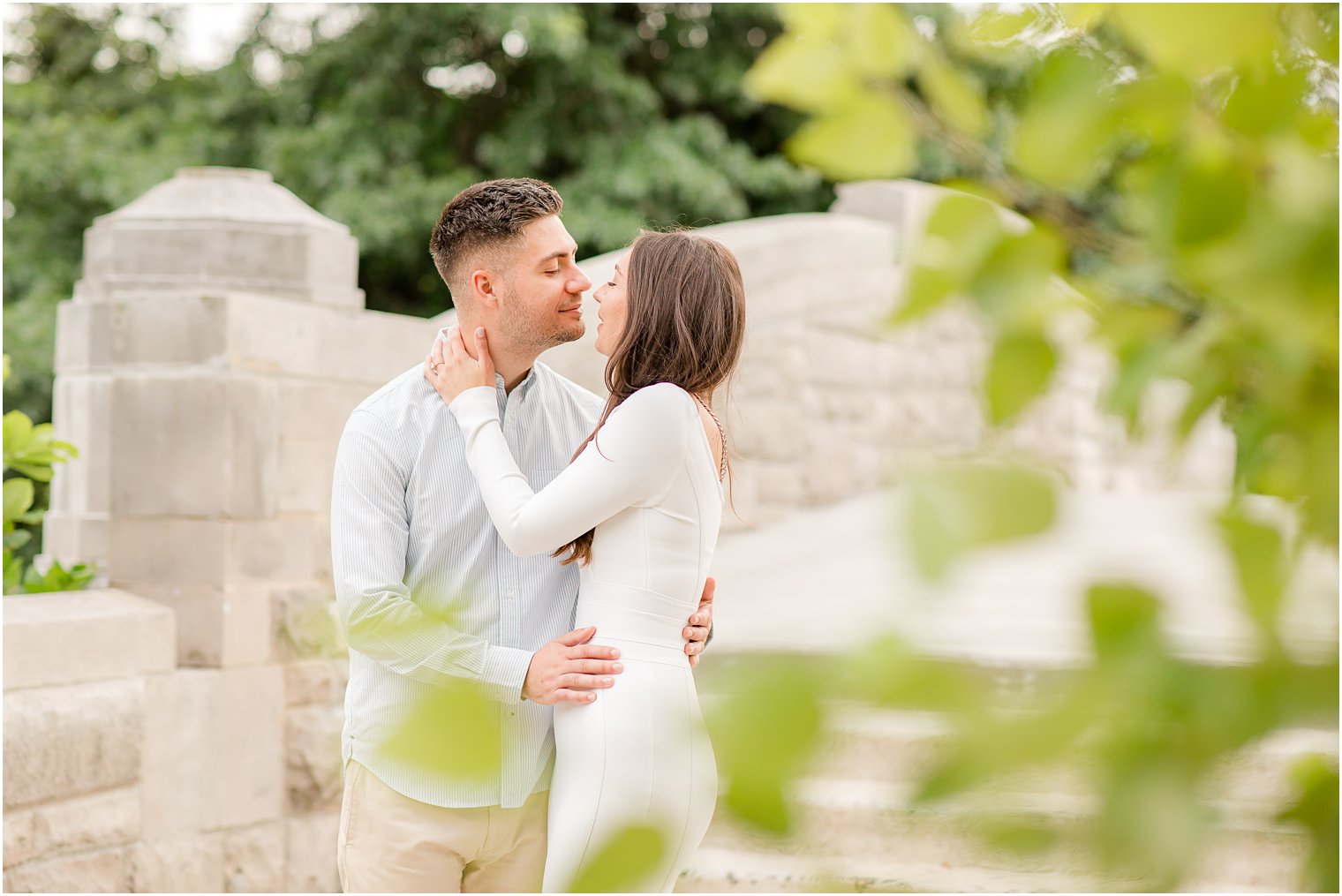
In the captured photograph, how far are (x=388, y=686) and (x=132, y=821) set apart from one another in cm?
163

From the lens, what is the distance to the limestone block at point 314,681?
3785 millimetres

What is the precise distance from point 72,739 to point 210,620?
0.48 meters

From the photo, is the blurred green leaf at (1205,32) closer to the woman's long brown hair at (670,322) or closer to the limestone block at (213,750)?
the woman's long brown hair at (670,322)

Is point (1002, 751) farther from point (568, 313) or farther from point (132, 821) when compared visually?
point (132, 821)

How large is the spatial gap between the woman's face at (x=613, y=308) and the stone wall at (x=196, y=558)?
1502 mm

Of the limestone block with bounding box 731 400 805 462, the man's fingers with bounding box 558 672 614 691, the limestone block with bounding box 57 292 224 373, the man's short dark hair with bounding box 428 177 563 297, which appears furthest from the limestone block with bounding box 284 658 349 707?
the limestone block with bounding box 731 400 805 462

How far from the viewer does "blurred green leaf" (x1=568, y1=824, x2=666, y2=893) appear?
0.45 m

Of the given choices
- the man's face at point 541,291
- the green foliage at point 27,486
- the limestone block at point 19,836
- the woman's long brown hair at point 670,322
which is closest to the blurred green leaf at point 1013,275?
the woman's long brown hair at point 670,322

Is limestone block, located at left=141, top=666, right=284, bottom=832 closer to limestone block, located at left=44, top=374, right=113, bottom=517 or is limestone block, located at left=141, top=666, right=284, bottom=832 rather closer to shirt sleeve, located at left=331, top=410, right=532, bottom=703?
limestone block, located at left=44, top=374, right=113, bottom=517

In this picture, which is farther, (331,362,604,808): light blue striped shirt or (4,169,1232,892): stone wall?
(4,169,1232,892): stone wall

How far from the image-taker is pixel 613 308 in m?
2.23

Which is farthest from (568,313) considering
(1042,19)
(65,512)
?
(65,512)

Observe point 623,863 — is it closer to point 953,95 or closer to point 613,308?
point 953,95

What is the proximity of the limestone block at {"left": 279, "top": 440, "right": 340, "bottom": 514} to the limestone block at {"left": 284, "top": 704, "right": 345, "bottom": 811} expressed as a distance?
24.2 inches
